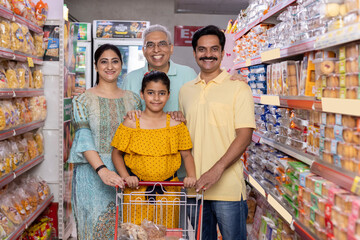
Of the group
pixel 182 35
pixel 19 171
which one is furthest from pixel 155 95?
pixel 182 35

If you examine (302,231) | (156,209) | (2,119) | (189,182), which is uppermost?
(2,119)

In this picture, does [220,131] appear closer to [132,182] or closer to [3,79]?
[132,182]

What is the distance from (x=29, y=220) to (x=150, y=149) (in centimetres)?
188

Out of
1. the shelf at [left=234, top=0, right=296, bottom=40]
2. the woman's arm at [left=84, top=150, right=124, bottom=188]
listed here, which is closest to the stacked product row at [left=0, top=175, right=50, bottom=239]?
the woman's arm at [left=84, top=150, right=124, bottom=188]

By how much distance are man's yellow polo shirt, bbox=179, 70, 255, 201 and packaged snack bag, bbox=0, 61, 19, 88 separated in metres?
1.89

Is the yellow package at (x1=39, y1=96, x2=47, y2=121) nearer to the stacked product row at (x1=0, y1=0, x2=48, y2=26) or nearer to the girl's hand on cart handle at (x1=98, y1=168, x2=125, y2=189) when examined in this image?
the stacked product row at (x1=0, y1=0, x2=48, y2=26)

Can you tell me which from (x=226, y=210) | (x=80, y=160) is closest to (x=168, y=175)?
(x=226, y=210)

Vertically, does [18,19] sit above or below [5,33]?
above

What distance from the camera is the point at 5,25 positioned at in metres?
3.18

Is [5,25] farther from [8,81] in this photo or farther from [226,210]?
[226,210]

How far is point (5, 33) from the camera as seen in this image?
315 cm

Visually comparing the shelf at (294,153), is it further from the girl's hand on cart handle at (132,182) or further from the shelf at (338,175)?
the girl's hand on cart handle at (132,182)

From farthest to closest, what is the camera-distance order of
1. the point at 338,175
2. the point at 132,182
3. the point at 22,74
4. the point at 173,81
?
the point at 22,74 → the point at 173,81 → the point at 132,182 → the point at 338,175

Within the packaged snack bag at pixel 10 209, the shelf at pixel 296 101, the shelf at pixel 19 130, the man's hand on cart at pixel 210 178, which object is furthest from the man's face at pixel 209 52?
the packaged snack bag at pixel 10 209
